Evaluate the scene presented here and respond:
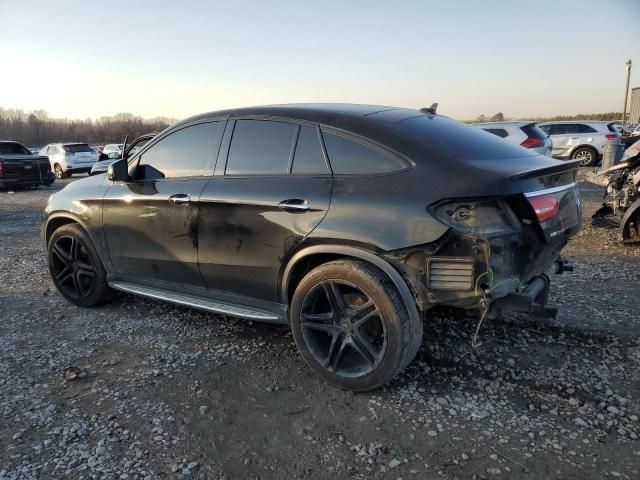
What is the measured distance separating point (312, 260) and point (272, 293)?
0.41m

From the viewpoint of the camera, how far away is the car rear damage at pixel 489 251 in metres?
2.65

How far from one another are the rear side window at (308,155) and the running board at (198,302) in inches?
40.6

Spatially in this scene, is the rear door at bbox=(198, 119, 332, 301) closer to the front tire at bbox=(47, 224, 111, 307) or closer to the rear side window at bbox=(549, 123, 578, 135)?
the front tire at bbox=(47, 224, 111, 307)

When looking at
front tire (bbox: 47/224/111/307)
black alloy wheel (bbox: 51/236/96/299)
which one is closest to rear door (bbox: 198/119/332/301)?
front tire (bbox: 47/224/111/307)

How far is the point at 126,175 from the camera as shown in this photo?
411 cm

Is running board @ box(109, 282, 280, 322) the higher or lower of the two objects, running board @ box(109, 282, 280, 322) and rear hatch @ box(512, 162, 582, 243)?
the lower

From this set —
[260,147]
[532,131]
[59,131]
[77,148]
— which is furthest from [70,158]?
[59,131]

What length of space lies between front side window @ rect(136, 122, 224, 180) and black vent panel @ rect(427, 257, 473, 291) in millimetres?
1894

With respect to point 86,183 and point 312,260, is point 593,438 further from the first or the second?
point 86,183

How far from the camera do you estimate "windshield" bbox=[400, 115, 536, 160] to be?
2971 mm

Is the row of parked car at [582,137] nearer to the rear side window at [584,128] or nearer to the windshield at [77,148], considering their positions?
the rear side window at [584,128]

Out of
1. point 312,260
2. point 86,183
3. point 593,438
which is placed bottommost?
point 593,438

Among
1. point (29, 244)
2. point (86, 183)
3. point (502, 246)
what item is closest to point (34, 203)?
point (29, 244)

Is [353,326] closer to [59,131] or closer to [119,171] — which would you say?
[119,171]
